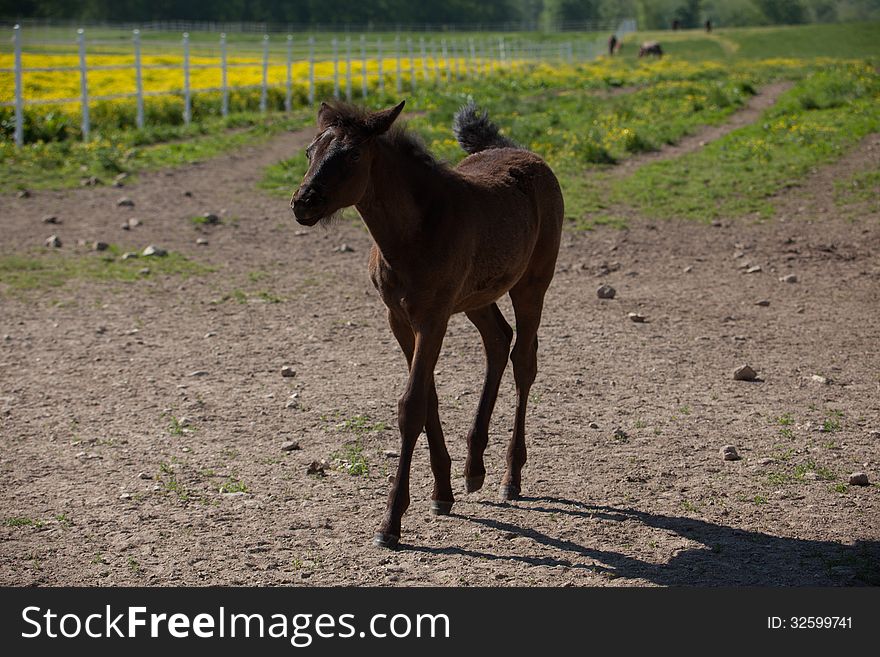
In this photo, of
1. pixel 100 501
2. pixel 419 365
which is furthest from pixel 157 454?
pixel 419 365

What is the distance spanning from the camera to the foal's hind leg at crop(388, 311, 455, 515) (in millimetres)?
5637

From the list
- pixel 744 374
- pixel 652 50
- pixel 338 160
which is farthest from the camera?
pixel 652 50

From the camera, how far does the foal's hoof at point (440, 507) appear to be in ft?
18.7

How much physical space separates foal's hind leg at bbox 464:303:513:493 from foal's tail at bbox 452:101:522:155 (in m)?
1.19

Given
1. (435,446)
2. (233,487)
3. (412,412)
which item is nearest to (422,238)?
Result: (412,412)

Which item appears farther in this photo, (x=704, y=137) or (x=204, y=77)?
(x=204, y=77)

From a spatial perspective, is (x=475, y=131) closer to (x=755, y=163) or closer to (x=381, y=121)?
(x=381, y=121)

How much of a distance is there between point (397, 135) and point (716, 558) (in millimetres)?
2532

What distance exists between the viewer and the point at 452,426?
23.1ft

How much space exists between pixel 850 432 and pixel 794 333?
2.53 metres

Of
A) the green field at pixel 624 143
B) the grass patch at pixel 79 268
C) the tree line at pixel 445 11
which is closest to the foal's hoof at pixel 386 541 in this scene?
the grass patch at pixel 79 268

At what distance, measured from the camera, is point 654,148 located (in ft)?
63.4

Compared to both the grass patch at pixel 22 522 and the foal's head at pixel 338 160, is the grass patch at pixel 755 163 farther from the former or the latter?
the grass patch at pixel 22 522

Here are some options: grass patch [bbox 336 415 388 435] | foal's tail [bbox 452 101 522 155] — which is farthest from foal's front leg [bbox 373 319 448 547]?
foal's tail [bbox 452 101 522 155]
